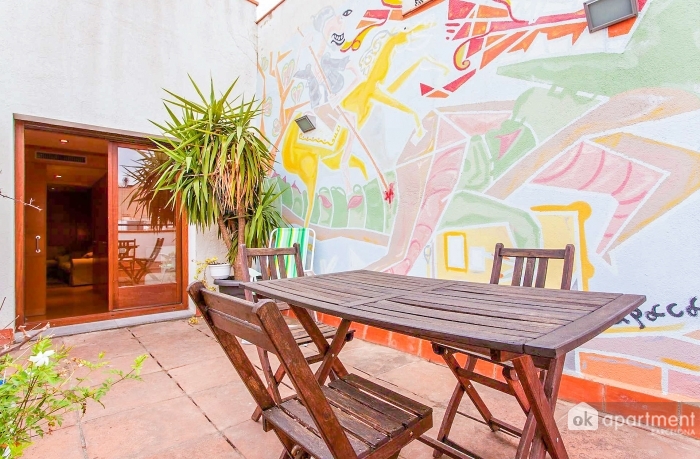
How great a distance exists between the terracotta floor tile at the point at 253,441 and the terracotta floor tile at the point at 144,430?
0.14 meters

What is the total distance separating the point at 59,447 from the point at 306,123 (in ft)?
11.8

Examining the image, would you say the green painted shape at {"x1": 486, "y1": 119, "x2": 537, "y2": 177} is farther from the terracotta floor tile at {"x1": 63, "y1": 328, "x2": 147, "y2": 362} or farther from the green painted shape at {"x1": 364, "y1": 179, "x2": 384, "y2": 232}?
the terracotta floor tile at {"x1": 63, "y1": 328, "x2": 147, "y2": 362}

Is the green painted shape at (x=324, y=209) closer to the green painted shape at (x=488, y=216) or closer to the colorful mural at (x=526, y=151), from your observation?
the colorful mural at (x=526, y=151)

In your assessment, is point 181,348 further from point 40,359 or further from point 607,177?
A: point 607,177

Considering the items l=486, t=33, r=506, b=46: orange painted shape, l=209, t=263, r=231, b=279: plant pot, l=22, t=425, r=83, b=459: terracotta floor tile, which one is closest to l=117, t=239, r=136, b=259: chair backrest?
l=209, t=263, r=231, b=279: plant pot

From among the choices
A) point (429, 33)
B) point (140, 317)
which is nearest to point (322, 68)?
point (429, 33)

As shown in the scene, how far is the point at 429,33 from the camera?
3162 millimetres

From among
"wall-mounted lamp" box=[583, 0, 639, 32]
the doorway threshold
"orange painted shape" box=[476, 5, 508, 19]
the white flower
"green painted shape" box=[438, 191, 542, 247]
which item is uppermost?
"orange painted shape" box=[476, 5, 508, 19]

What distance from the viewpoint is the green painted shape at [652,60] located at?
194cm

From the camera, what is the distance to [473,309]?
1.31 m

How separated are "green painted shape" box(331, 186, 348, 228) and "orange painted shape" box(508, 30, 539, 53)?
6.72 feet

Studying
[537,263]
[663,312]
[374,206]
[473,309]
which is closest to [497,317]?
[473,309]

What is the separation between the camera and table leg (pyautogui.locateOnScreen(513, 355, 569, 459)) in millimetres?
1091

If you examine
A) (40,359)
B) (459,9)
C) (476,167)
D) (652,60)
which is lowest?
(40,359)
